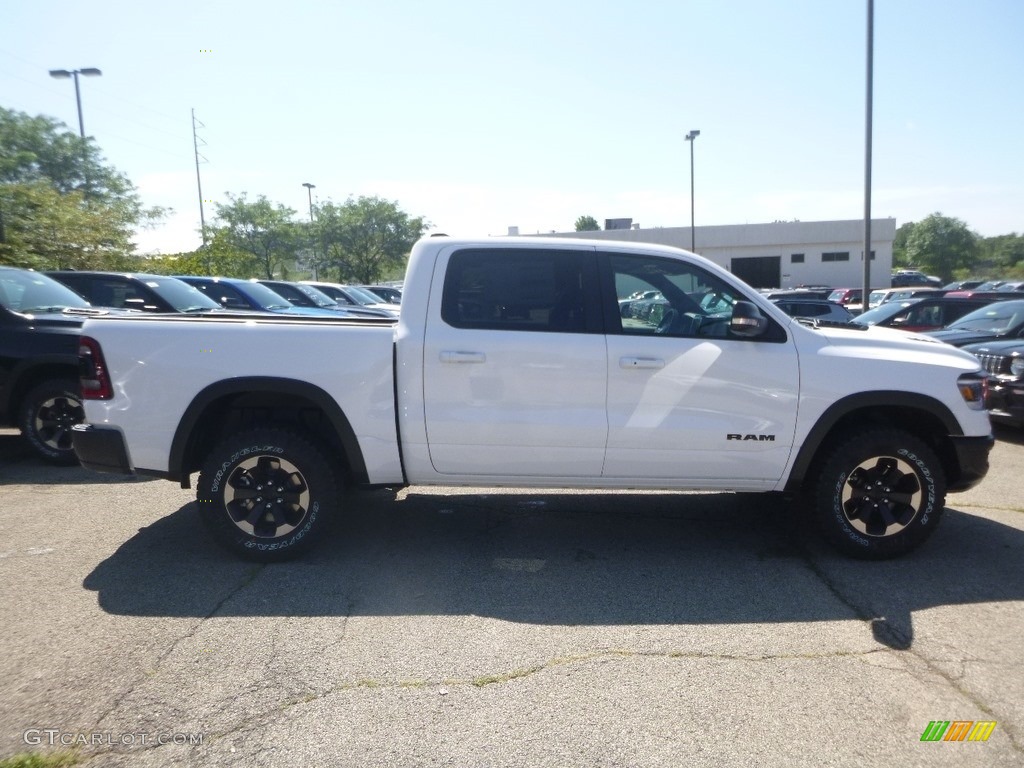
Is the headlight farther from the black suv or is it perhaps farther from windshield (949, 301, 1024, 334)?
the black suv

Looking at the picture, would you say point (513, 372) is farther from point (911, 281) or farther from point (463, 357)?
point (911, 281)

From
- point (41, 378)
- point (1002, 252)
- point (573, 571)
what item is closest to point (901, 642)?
point (573, 571)

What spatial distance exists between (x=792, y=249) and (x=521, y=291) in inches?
2066

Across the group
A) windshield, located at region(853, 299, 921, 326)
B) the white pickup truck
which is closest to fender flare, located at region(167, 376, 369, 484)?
the white pickup truck

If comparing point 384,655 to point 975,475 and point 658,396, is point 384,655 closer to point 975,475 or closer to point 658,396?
point 658,396

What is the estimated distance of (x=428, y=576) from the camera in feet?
16.0

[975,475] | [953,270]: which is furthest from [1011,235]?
[975,475]

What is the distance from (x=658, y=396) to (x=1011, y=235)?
9102cm

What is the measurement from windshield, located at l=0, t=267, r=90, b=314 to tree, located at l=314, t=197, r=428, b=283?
A: 3250 centimetres

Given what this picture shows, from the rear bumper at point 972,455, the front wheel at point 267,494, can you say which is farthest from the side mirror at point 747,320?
the front wheel at point 267,494

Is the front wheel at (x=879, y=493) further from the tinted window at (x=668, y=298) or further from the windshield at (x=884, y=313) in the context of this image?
the windshield at (x=884, y=313)

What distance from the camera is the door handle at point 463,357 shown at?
4.82 m

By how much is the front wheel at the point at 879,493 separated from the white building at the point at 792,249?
48.3 meters

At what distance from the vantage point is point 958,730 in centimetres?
323
